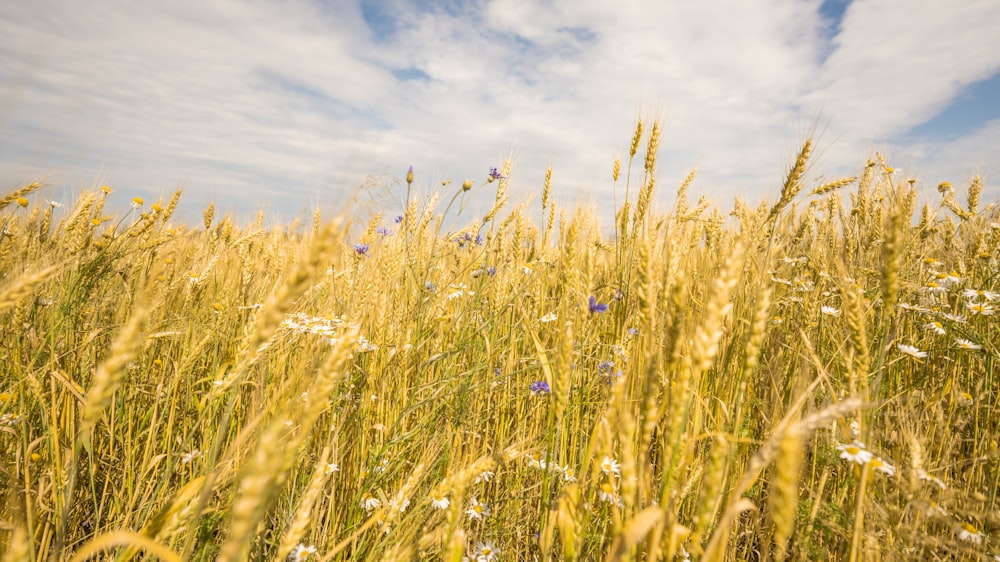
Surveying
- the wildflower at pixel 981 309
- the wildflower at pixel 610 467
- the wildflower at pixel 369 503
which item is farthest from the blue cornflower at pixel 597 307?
the wildflower at pixel 981 309

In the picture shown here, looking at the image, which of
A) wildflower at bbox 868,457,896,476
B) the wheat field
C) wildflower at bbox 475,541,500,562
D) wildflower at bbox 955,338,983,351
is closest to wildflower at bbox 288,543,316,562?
the wheat field

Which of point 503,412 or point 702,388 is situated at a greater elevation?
point 702,388

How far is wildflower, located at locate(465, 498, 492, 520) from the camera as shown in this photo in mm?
1525

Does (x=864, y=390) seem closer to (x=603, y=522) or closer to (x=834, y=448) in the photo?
(x=834, y=448)

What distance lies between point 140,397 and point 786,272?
13.4 ft

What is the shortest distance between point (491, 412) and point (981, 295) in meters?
2.43

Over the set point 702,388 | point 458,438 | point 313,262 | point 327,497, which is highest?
point 313,262

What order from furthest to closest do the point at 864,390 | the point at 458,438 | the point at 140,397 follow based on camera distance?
the point at 140,397 < the point at 458,438 < the point at 864,390

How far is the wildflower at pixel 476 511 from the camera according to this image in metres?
1.53

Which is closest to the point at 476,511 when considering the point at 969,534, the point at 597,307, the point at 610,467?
the point at 610,467

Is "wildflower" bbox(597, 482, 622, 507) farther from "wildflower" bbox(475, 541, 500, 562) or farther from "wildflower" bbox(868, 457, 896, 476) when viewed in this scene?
"wildflower" bbox(868, 457, 896, 476)

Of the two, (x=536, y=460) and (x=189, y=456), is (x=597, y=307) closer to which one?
(x=536, y=460)

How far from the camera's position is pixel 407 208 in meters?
2.29

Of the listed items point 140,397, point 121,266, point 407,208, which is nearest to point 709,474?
point 407,208
